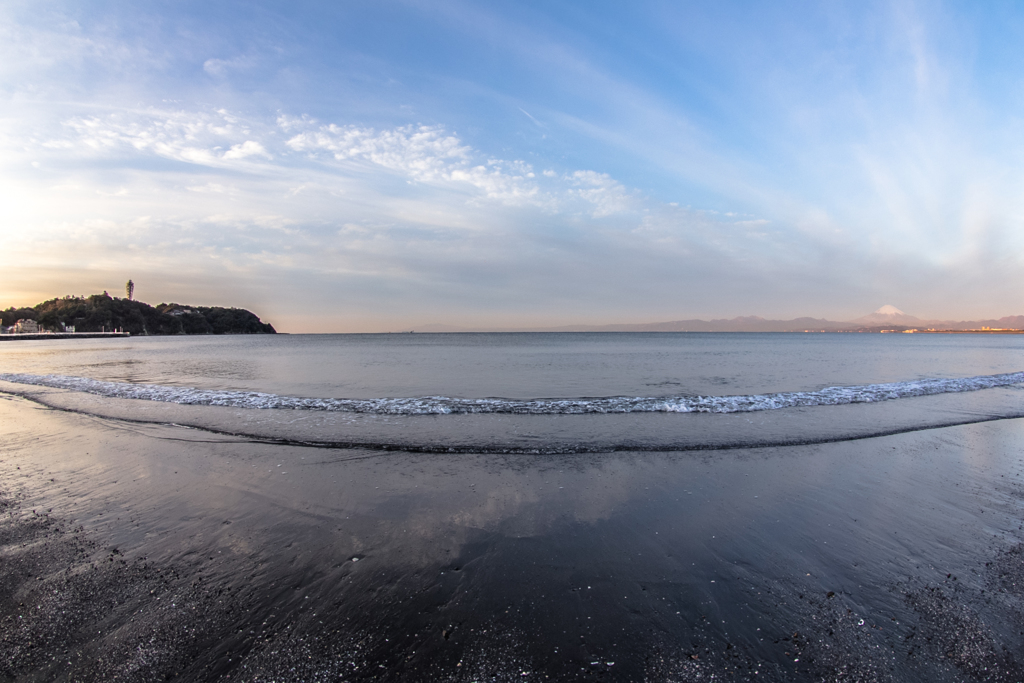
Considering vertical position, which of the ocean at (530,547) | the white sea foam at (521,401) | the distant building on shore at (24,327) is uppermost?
the distant building on shore at (24,327)

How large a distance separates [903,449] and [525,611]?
389 inches

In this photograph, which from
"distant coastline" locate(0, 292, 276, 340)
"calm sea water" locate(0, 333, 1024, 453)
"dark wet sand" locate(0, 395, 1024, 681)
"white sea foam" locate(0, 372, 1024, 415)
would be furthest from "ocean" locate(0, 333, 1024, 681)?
"distant coastline" locate(0, 292, 276, 340)

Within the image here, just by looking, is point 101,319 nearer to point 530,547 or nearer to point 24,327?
point 24,327

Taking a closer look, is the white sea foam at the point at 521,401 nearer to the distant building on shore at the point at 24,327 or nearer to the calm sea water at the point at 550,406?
the calm sea water at the point at 550,406

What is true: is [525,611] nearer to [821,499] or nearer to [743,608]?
[743,608]

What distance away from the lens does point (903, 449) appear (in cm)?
936

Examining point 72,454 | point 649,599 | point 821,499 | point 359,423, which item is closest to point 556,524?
point 649,599

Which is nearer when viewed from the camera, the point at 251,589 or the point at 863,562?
the point at 251,589

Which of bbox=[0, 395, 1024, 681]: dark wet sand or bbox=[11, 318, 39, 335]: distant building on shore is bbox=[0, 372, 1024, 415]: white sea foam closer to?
bbox=[0, 395, 1024, 681]: dark wet sand

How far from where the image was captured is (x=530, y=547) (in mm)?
4984

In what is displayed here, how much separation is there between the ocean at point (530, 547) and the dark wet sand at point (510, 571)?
3 centimetres

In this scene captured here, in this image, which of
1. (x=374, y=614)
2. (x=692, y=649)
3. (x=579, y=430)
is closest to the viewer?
(x=692, y=649)

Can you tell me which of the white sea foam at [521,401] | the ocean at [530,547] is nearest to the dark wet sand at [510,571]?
the ocean at [530,547]

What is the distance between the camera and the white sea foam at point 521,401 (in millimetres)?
13711
